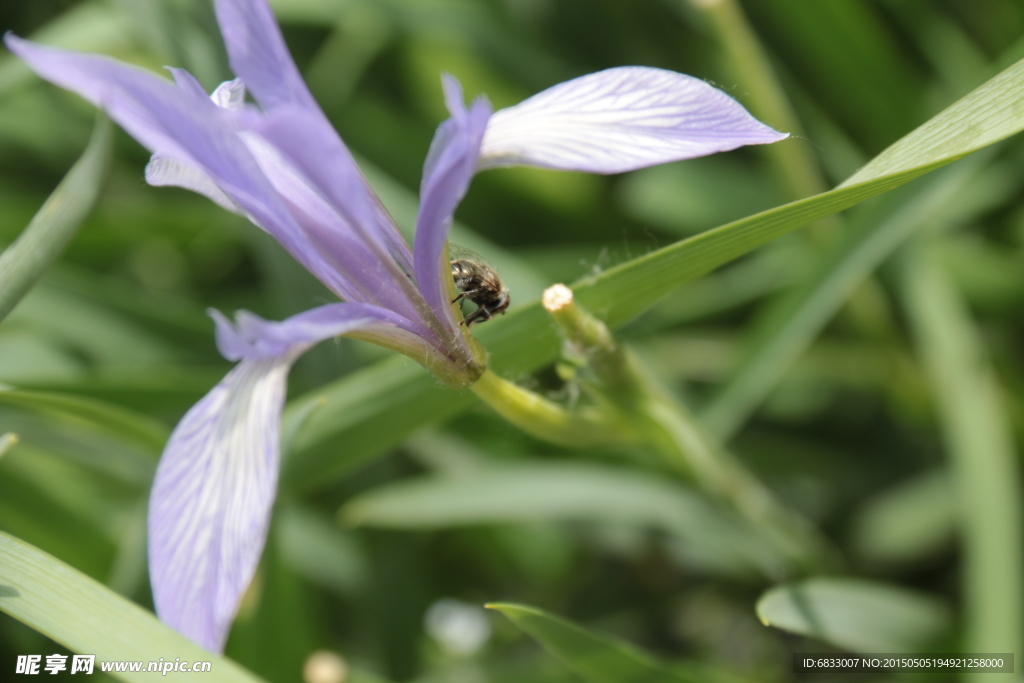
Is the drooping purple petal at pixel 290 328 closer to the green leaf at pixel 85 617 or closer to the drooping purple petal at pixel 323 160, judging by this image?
the drooping purple petal at pixel 323 160

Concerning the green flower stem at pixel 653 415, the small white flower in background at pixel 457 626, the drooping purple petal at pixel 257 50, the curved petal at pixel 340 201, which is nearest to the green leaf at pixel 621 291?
the green flower stem at pixel 653 415

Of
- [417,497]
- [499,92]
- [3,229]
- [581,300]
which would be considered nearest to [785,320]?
[581,300]

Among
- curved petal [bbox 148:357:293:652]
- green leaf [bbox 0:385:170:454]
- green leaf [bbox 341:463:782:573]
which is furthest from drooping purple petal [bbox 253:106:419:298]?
green leaf [bbox 341:463:782:573]

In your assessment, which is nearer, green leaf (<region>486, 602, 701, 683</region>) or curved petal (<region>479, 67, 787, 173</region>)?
curved petal (<region>479, 67, 787, 173</region>)

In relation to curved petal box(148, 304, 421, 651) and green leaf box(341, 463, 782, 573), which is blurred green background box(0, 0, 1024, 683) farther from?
curved petal box(148, 304, 421, 651)

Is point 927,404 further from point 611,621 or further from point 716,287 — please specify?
point 611,621

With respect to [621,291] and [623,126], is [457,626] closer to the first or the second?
[621,291]

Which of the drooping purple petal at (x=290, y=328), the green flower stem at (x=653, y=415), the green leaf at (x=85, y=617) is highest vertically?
the green flower stem at (x=653, y=415)
